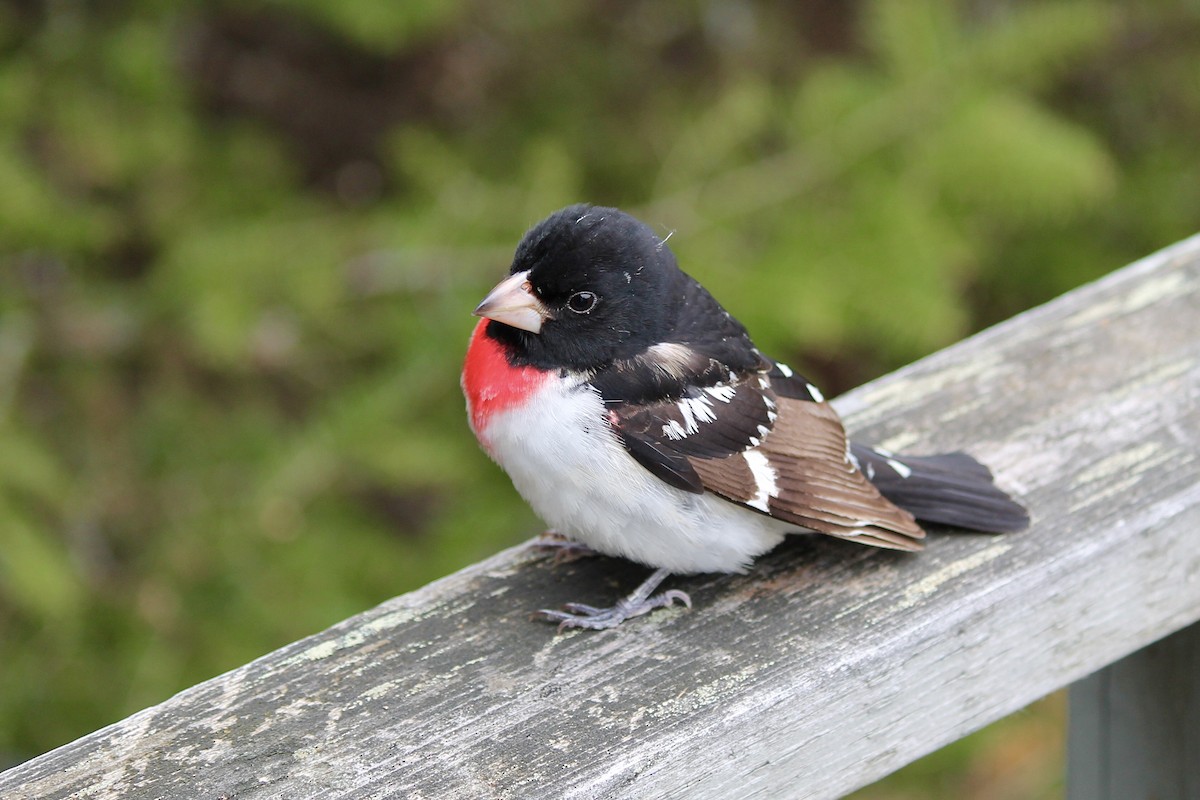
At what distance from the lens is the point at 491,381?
2.35 m

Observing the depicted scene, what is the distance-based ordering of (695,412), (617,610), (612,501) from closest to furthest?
1. (617,610)
2. (612,501)
3. (695,412)

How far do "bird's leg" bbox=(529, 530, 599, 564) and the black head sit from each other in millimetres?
308

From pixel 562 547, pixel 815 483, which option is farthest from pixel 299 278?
pixel 815 483

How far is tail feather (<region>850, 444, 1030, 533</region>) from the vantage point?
2.07 m

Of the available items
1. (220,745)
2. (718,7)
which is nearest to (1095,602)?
(220,745)

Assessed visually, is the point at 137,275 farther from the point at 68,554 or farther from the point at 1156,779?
the point at 1156,779

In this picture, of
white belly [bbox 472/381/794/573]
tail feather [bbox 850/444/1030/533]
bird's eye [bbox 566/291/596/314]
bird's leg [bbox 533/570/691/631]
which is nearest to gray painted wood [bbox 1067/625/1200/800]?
tail feather [bbox 850/444/1030/533]

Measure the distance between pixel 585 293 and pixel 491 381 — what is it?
0.23m

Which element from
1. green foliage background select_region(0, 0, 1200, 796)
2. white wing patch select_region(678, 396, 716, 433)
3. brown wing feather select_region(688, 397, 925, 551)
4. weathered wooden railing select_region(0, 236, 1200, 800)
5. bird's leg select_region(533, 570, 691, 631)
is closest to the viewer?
weathered wooden railing select_region(0, 236, 1200, 800)

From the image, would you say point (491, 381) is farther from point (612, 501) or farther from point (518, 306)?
point (612, 501)

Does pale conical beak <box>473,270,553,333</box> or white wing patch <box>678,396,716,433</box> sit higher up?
pale conical beak <box>473,270,553,333</box>

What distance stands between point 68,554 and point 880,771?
2593 mm

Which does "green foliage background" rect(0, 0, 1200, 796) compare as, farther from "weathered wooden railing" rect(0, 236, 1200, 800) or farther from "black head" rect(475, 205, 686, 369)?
"weathered wooden railing" rect(0, 236, 1200, 800)

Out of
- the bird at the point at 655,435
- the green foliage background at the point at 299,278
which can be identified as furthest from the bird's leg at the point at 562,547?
the green foliage background at the point at 299,278
